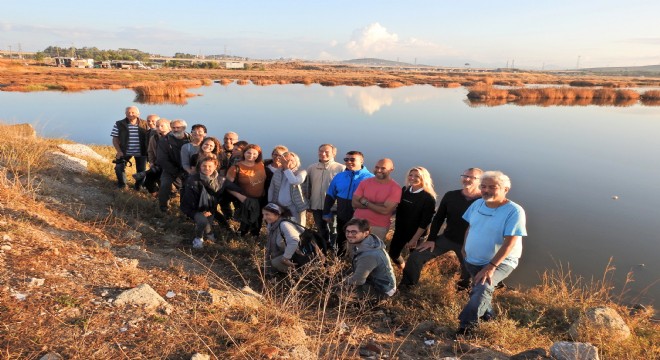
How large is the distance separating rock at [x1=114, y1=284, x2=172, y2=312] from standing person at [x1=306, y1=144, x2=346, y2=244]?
8.75 ft

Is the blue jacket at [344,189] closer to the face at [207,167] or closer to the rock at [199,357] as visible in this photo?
the face at [207,167]

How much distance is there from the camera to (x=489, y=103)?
32.6m

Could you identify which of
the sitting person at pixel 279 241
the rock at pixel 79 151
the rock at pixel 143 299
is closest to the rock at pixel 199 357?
the rock at pixel 143 299

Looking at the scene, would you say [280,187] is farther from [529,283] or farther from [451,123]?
[451,123]

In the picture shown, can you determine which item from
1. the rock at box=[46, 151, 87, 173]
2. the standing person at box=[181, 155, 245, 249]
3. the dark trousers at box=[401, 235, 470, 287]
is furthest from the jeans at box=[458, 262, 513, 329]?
the rock at box=[46, 151, 87, 173]

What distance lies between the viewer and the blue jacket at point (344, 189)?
17.4ft

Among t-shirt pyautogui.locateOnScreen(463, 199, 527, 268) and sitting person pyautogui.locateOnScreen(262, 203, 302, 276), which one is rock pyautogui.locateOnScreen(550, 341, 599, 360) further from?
sitting person pyautogui.locateOnScreen(262, 203, 302, 276)

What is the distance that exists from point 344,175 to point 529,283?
3802 mm

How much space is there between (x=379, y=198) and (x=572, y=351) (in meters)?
2.49

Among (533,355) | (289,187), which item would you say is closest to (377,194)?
(289,187)

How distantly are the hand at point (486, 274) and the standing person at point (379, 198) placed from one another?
1466 millimetres

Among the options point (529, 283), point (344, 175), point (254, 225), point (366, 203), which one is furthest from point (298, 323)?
point (529, 283)

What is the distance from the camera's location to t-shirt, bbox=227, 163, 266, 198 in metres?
5.83

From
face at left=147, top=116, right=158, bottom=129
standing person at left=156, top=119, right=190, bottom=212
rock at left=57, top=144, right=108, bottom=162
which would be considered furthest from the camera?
rock at left=57, top=144, right=108, bottom=162
